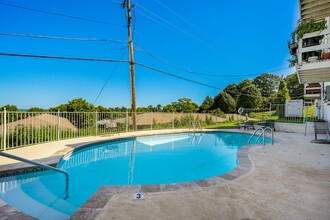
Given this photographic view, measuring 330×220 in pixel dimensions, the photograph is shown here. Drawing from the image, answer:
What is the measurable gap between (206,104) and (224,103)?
333cm

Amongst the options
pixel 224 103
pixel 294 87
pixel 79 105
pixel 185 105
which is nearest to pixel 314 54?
pixel 79 105

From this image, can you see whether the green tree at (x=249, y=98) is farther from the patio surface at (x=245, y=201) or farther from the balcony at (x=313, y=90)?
the patio surface at (x=245, y=201)

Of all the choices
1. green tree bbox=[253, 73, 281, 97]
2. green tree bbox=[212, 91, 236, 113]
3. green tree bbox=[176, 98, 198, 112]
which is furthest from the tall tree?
green tree bbox=[253, 73, 281, 97]

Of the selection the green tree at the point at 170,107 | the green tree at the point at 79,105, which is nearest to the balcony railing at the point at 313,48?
the green tree at the point at 79,105

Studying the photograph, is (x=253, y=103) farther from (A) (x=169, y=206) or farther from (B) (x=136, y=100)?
(A) (x=169, y=206)

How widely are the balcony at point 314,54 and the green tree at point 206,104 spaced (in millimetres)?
21281

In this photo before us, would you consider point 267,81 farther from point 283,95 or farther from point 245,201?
point 245,201

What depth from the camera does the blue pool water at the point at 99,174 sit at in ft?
10.4

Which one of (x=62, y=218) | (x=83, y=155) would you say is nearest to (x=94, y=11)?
(x=83, y=155)

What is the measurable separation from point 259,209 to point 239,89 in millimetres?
32904

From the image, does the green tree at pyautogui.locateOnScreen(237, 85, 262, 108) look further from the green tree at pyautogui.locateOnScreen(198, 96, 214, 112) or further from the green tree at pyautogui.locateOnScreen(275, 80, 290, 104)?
the green tree at pyautogui.locateOnScreen(198, 96, 214, 112)

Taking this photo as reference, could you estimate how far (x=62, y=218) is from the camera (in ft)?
8.46

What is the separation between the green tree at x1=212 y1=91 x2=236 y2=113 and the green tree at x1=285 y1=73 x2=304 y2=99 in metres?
13.1

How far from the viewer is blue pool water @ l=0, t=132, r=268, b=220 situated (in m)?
3.17
